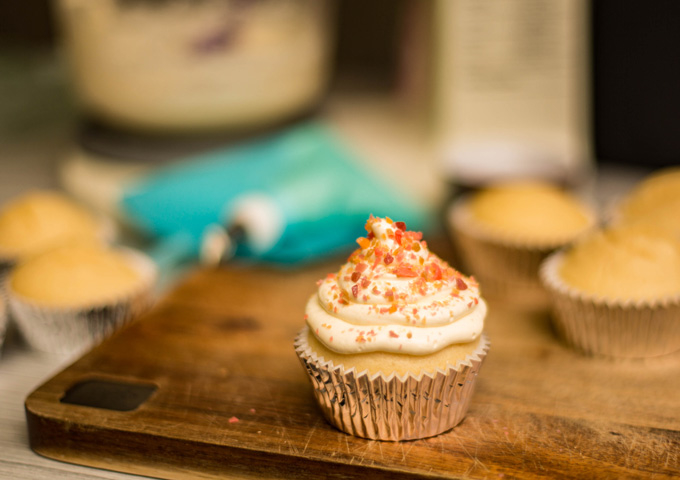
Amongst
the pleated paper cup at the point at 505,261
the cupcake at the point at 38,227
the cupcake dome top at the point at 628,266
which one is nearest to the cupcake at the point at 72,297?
the cupcake at the point at 38,227

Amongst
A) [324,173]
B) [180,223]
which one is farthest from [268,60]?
[180,223]

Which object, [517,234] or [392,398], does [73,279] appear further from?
[517,234]

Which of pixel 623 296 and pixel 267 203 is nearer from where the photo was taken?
pixel 623 296

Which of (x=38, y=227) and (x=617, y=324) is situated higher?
(x=38, y=227)

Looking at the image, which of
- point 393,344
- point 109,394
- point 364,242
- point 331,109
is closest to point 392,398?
point 393,344

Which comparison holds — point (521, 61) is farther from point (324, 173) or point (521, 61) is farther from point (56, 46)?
point (56, 46)

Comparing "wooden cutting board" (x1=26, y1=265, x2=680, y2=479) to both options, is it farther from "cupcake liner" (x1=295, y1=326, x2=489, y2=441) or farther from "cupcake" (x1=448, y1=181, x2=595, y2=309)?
"cupcake" (x1=448, y1=181, x2=595, y2=309)
